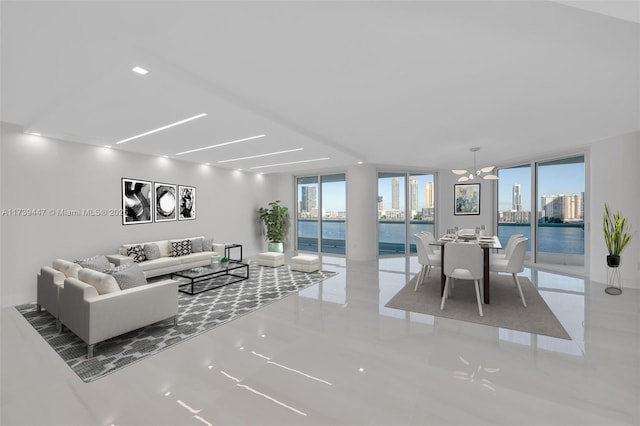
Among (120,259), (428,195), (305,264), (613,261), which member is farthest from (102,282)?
(428,195)

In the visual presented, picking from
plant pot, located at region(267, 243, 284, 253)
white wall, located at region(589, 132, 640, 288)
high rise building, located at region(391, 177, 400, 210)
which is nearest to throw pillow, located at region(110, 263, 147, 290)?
plant pot, located at region(267, 243, 284, 253)

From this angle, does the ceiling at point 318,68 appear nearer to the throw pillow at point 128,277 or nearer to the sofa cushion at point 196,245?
the throw pillow at point 128,277

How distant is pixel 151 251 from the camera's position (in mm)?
5559

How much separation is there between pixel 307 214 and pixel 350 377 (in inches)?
284

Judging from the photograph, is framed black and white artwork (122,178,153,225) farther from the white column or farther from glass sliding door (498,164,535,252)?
glass sliding door (498,164,535,252)

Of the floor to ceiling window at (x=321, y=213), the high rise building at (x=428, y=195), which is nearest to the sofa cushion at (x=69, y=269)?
the floor to ceiling window at (x=321, y=213)

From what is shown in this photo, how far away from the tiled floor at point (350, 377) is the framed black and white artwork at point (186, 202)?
11.5ft

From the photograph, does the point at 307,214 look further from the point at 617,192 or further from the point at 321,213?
the point at 617,192

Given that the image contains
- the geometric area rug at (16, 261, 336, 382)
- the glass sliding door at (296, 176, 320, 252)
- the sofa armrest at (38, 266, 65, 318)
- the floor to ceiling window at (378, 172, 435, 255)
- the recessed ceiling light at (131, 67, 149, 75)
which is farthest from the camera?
the glass sliding door at (296, 176, 320, 252)

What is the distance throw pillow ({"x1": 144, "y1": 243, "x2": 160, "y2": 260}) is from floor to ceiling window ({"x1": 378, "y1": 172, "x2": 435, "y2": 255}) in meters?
5.99

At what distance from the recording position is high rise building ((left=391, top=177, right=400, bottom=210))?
838 cm

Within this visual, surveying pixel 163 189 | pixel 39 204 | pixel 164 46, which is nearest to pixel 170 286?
pixel 164 46

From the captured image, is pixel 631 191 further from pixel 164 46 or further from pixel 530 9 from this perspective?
pixel 164 46

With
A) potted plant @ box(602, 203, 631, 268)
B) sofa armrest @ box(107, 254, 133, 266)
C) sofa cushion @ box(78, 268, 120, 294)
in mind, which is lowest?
sofa armrest @ box(107, 254, 133, 266)
